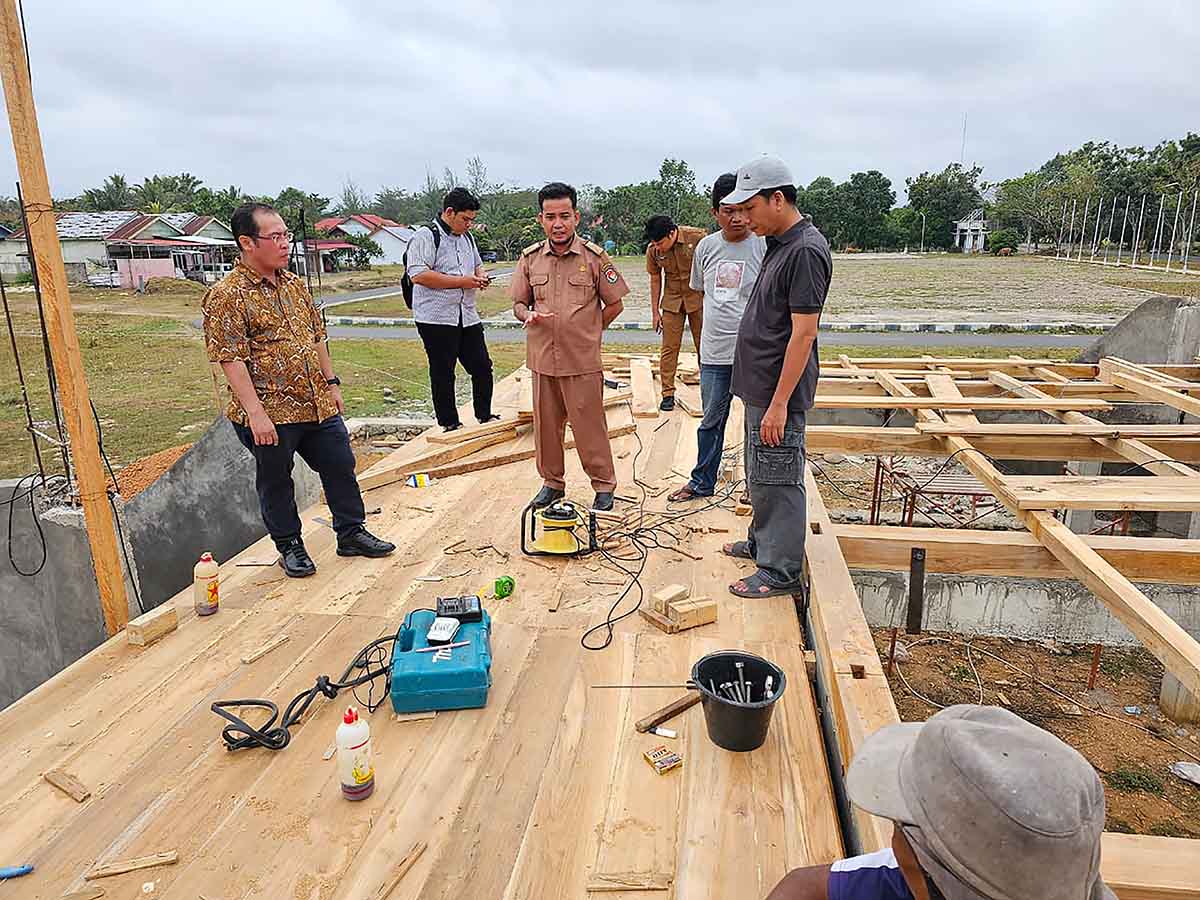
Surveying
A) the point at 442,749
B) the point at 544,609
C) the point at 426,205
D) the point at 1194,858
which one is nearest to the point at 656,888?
the point at 442,749

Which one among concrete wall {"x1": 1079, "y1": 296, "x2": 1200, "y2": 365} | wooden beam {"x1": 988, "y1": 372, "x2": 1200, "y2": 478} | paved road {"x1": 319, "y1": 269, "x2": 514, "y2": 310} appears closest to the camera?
wooden beam {"x1": 988, "y1": 372, "x2": 1200, "y2": 478}

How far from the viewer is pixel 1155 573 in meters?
3.08

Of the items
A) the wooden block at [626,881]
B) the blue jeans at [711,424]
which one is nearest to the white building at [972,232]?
the blue jeans at [711,424]

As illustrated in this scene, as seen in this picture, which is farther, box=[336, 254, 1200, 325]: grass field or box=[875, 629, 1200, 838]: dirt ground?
box=[336, 254, 1200, 325]: grass field

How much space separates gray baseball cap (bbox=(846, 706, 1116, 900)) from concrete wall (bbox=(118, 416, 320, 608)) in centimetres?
366

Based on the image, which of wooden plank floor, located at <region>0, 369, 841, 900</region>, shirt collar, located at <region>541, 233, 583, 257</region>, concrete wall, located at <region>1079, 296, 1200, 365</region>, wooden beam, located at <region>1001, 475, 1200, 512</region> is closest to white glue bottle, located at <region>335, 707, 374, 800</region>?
wooden plank floor, located at <region>0, 369, 841, 900</region>

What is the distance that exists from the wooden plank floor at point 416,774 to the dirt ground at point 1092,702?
A: 231cm

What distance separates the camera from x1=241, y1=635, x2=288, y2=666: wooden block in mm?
2641

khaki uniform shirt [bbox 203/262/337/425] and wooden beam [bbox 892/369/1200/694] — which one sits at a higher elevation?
khaki uniform shirt [bbox 203/262/337/425]

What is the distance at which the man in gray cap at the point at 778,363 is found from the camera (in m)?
2.61

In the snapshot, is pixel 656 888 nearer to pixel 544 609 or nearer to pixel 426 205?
pixel 544 609

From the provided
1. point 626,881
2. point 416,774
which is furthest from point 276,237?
point 626,881

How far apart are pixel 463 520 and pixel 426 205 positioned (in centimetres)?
6518

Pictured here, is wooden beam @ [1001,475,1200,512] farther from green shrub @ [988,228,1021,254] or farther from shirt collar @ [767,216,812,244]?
green shrub @ [988,228,1021,254]
